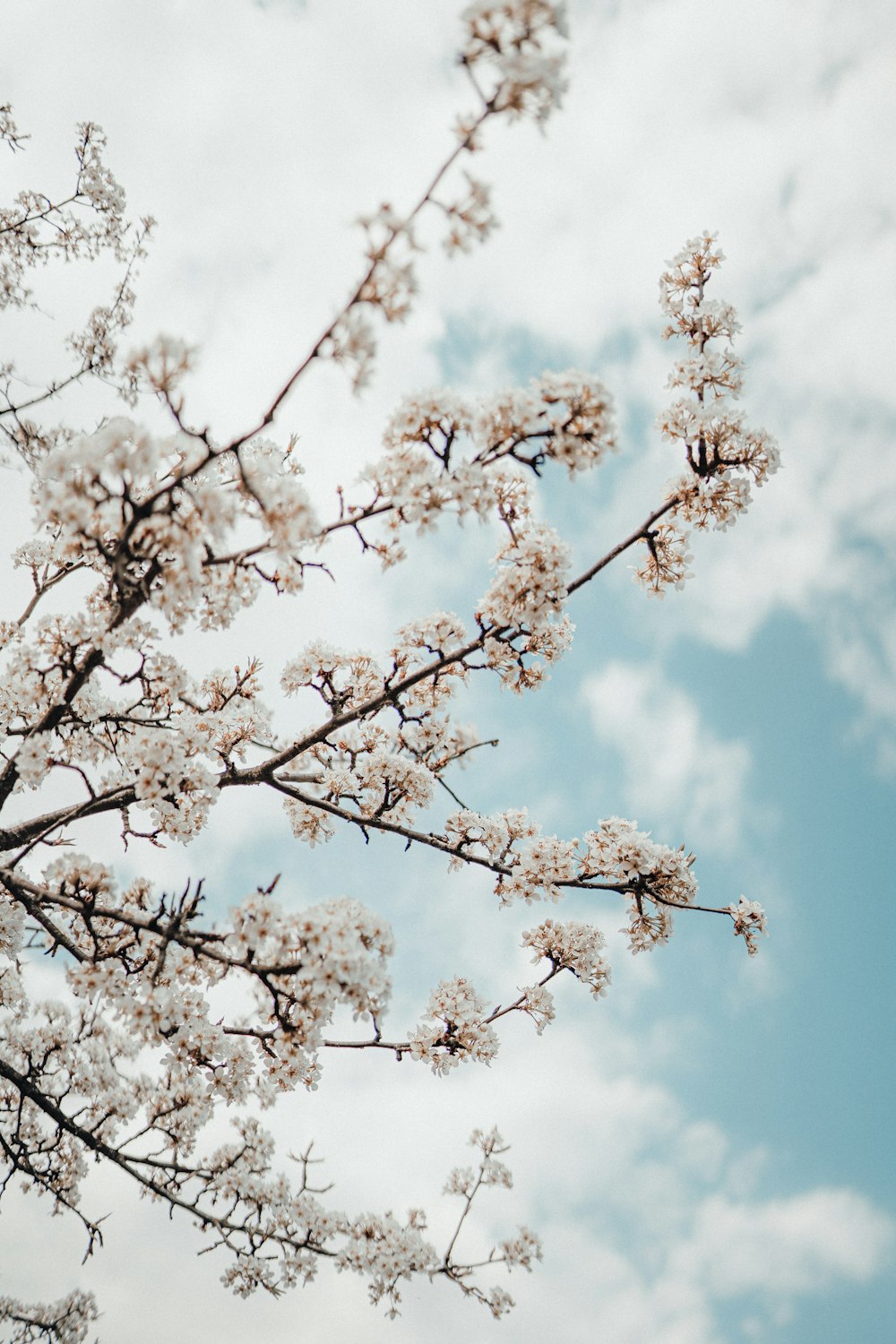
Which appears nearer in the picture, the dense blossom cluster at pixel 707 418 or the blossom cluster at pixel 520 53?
the blossom cluster at pixel 520 53

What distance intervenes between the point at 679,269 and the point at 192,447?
154 inches

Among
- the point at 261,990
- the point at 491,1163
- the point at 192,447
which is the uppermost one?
the point at 192,447

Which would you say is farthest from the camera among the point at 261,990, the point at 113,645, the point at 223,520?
the point at 113,645

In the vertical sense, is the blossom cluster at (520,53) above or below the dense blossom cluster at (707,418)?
below

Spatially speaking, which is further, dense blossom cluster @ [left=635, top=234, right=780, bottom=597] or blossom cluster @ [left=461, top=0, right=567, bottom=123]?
dense blossom cluster @ [left=635, top=234, right=780, bottom=597]

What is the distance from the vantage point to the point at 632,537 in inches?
235

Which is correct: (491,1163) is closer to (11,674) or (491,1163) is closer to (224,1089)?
(224,1089)

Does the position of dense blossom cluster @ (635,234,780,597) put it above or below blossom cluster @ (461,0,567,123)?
above

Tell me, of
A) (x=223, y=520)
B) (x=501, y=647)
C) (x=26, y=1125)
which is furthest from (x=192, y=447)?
(x=26, y=1125)

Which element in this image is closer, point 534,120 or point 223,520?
point 534,120

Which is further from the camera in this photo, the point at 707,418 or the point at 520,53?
the point at 707,418

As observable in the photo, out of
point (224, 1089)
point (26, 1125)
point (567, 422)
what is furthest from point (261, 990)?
point (26, 1125)

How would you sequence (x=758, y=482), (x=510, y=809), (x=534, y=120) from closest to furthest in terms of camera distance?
(x=534, y=120) → (x=758, y=482) → (x=510, y=809)

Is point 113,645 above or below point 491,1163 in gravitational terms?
above
